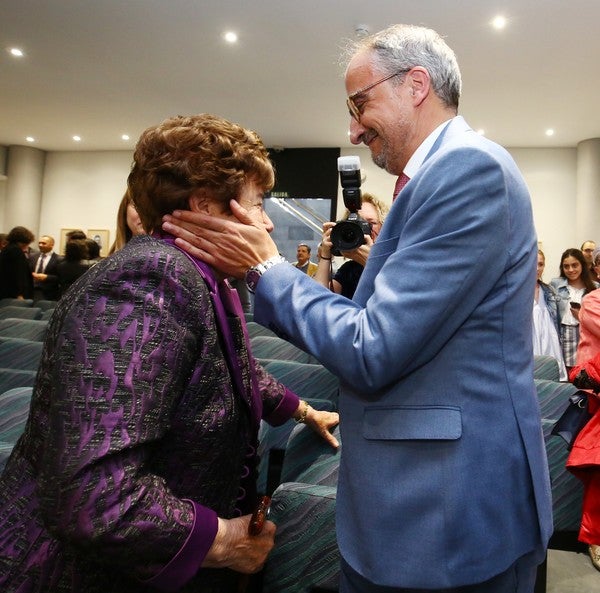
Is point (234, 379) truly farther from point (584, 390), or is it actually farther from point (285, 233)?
point (285, 233)

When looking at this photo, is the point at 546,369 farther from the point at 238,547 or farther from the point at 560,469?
the point at 238,547

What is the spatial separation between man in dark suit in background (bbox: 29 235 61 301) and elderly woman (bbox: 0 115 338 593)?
20.6 feet

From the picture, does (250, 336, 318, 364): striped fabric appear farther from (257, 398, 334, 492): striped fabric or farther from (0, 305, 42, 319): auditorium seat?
(0, 305, 42, 319): auditorium seat

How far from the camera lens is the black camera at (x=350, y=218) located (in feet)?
6.29

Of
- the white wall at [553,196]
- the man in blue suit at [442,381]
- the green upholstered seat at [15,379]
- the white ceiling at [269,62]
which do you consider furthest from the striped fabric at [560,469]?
the white wall at [553,196]

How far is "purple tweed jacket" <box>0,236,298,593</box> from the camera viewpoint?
77 centimetres

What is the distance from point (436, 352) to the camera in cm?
85

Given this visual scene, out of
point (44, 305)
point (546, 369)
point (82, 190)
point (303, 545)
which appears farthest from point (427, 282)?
point (82, 190)

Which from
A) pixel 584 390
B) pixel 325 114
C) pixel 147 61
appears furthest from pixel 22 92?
pixel 584 390

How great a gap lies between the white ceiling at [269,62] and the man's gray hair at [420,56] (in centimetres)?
479

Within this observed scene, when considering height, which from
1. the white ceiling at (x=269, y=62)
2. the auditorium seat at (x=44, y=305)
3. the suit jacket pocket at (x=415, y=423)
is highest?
the white ceiling at (x=269, y=62)

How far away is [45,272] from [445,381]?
8.22 m

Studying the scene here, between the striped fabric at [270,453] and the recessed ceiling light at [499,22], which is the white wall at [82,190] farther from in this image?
the striped fabric at [270,453]

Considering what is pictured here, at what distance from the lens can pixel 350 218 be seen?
2.13 meters
